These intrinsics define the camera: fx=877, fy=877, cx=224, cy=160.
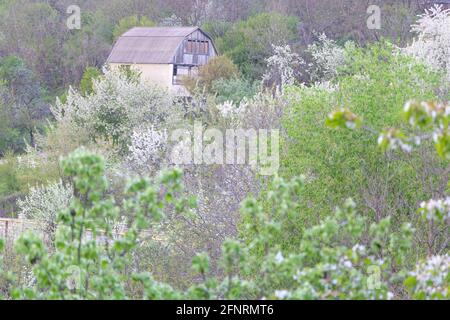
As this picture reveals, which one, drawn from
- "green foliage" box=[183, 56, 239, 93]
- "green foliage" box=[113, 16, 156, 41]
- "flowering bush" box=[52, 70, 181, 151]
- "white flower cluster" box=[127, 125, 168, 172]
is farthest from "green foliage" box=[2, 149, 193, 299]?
"green foliage" box=[113, 16, 156, 41]

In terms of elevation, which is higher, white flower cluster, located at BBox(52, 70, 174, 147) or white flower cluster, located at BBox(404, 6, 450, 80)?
white flower cluster, located at BBox(404, 6, 450, 80)

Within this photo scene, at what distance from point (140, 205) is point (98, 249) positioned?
→ 0.31 m

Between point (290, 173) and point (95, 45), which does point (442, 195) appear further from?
point (95, 45)

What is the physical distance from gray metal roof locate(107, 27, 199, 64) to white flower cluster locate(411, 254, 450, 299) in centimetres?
3309

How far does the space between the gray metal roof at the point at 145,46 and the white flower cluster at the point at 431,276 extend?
109 feet

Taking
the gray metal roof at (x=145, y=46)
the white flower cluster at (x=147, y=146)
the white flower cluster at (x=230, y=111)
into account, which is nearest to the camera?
the white flower cluster at (x=147, y=146)

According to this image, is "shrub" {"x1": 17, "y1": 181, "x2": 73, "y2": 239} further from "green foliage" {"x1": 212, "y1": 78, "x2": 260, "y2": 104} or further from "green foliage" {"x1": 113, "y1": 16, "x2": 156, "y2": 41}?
"green foliage" {"x1": 113, "y1": 16, "x2": 156, "y2": 41}

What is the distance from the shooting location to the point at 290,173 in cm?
1199

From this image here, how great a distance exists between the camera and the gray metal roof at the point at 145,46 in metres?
Answer: 37.3

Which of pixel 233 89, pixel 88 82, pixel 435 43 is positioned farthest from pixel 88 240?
pixel 88 82

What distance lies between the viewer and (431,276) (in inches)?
169

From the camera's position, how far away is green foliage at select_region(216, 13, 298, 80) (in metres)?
36.3

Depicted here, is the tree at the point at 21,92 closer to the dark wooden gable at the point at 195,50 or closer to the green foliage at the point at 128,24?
the green foliage at the point at 128,24

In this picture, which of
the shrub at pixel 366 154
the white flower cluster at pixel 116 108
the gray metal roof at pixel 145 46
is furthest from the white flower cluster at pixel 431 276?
the gray metal roof at pixel 145 46
